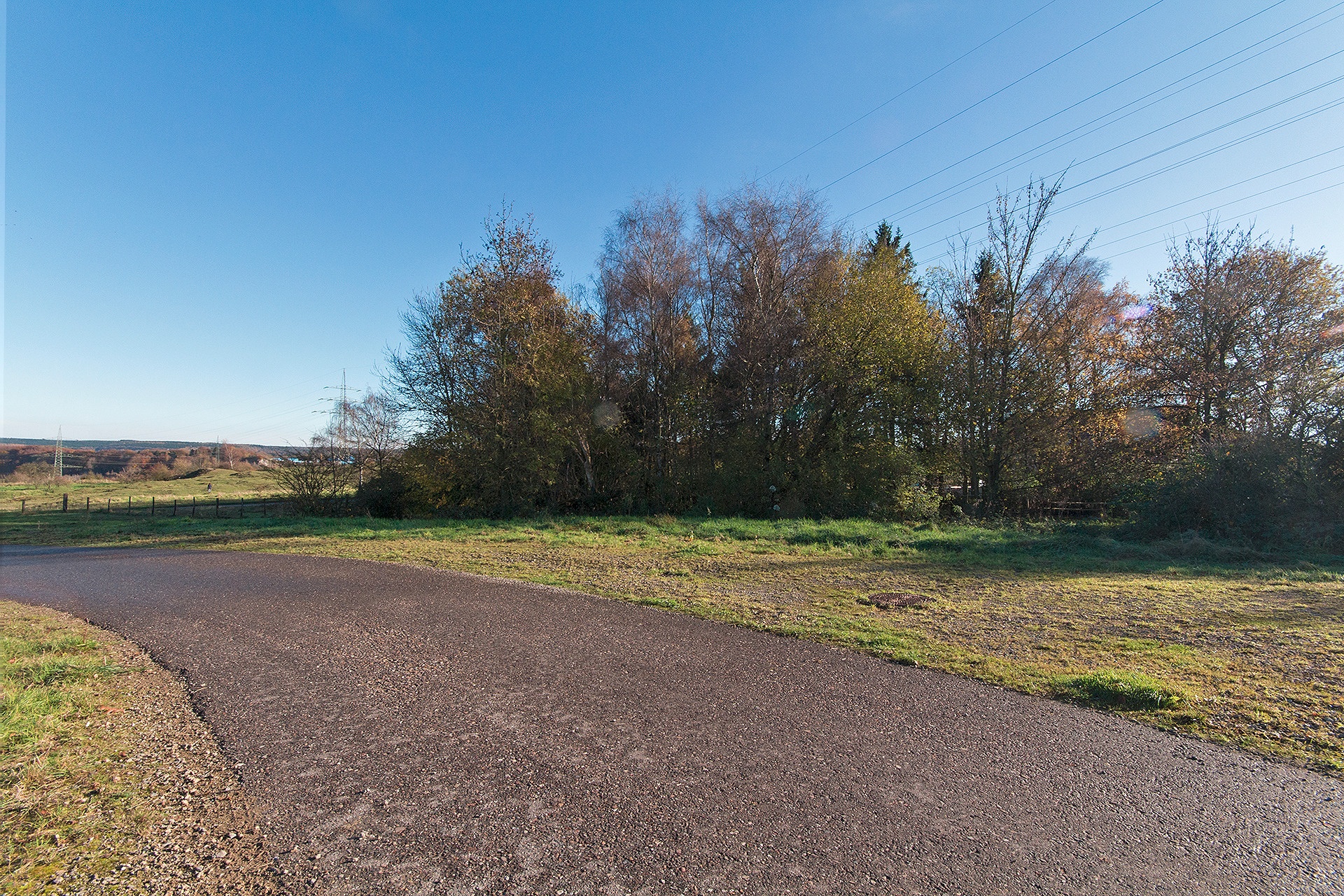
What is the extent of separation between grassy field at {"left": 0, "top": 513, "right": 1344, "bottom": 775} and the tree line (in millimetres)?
4717

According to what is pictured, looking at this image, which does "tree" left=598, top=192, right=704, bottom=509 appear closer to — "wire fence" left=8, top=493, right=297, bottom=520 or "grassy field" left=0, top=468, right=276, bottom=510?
"wire fence" left=8, top=493, right=297, bottom=520

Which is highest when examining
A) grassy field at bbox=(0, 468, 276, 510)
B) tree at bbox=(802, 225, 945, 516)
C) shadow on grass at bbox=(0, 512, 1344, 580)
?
tree at bbox=(802, 225, 945, 516)

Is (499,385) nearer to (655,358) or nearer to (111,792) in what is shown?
(655,358)

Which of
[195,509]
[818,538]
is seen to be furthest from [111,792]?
[195,509]

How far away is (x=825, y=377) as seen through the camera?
2331 centimetres

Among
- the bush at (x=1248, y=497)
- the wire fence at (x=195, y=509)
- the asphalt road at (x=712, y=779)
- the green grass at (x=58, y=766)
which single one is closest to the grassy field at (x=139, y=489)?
the wire fence at (x=195, y=509)

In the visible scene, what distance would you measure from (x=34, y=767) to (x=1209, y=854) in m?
6.21

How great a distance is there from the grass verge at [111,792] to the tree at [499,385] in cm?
1803

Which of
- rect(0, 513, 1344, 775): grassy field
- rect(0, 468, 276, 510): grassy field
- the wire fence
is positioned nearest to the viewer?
rect(0, 513, 1344, 775): grassy field

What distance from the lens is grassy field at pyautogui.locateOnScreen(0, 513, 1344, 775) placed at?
496 centimetres

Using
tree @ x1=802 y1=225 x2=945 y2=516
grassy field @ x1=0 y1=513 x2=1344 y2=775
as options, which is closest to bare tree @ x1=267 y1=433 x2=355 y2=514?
grassy field @ x1=0 y1=513 x2=1344 y2=775

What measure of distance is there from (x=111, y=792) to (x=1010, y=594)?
9.82 m

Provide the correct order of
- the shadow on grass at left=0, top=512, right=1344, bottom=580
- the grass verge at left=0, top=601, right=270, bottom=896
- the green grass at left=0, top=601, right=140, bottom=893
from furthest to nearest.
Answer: the shadow on grass at left=0, top=512, right=1344, bottom=580 → the green grass at left=0, top=601, right=140, bottom=893 → the grass verge at left=0, top=601, right=270, bottom=896

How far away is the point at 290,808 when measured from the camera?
3.33 meters
